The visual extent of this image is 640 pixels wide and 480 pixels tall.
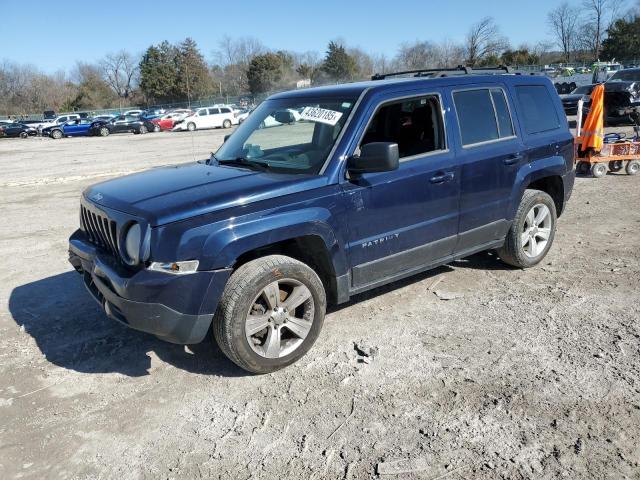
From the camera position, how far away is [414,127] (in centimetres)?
449

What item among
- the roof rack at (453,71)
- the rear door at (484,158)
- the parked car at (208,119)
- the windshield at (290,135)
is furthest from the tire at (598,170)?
the parked car at (208,119)

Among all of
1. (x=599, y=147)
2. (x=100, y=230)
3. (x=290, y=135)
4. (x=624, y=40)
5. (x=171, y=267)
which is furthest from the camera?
(x=624, y=40)

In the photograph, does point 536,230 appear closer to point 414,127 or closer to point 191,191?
point 414,127

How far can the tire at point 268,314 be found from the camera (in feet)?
11.3

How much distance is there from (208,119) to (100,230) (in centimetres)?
3690

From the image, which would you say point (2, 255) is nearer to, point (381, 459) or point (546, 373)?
point (381, 459)

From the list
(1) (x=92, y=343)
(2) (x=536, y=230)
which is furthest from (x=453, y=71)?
(1) (x=92, y=343)

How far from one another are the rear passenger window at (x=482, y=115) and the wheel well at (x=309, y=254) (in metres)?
1.67

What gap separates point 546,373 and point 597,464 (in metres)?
0.91

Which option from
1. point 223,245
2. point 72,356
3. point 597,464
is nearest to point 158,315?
point 223,245

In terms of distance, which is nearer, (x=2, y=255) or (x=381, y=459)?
(x=381, y=459)

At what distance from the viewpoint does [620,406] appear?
3176mm

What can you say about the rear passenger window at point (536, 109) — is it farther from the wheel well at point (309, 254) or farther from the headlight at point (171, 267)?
the headlight at point (171, 267)

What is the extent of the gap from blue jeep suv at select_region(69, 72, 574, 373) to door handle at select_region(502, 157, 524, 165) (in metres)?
0.02
